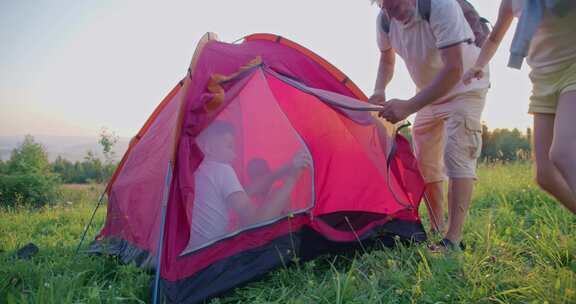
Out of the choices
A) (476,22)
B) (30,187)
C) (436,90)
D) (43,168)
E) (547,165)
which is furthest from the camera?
(43,168)

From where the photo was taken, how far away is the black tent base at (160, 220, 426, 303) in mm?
2246

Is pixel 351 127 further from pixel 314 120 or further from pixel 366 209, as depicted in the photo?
pixel 366 209

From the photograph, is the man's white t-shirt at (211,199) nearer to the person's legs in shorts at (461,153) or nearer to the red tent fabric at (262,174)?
the red tent fabric at (262,174)

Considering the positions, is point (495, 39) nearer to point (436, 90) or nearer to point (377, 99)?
point (436, 90)

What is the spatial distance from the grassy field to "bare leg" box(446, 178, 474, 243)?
142 mm

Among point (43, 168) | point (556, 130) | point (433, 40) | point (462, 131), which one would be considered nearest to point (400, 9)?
point (433, 40)

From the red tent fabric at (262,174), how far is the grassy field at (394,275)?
146mm

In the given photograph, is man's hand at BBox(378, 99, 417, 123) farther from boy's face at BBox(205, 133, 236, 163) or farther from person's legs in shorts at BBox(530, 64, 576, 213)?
boy's face at BBox(205, 133, 236, 163)

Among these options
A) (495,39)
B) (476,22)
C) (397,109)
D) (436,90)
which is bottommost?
(397,109)

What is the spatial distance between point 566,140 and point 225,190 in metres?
1.64

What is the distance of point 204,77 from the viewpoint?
2.69 m

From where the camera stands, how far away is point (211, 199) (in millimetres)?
2471

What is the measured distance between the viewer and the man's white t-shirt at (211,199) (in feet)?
7.79

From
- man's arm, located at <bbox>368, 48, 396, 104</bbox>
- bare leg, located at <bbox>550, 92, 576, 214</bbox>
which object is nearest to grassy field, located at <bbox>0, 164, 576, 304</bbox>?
bare leg, located at <bbox>550, 92, 576, 214</bbox>
